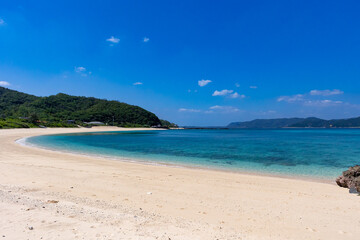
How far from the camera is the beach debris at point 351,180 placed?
8.41 meters

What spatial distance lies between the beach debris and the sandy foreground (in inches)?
13.7

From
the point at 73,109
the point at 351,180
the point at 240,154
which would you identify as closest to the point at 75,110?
the point at 73,109

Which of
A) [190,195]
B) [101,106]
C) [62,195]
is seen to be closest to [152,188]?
[190,195]

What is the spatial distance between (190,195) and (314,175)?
30.7ft

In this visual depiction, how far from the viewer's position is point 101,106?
6097 inches

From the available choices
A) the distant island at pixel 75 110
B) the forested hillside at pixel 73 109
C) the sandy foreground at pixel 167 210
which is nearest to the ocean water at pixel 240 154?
the sandy foreground at pixel 167 210

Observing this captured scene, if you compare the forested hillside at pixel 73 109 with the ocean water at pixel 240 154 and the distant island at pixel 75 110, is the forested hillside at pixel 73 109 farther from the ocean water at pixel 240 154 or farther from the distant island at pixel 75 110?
the ocean water at pixel 240 154

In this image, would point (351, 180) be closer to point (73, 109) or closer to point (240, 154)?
point (240, 154)

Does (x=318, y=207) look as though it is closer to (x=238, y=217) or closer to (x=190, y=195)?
(x=238, y=217)

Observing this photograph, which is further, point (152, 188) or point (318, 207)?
point (152, 188)

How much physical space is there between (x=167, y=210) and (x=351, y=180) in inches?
324

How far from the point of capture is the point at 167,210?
5.71 m

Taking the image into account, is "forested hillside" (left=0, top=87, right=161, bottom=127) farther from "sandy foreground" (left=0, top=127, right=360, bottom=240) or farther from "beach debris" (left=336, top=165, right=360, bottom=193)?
"beach debris" (left=336, top=165, right=360, bottom=193)

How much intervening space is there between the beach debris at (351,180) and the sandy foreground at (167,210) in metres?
0.35
